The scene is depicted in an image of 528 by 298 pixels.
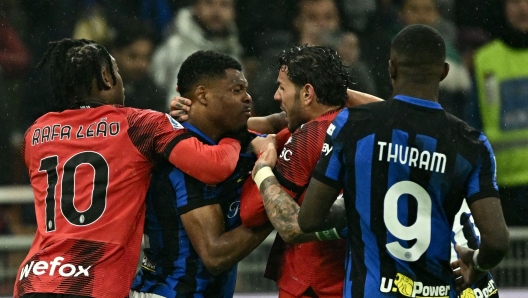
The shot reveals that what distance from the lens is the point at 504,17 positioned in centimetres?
734

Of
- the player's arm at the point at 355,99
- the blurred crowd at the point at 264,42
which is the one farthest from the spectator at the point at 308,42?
the player's arm at the point at 355,99

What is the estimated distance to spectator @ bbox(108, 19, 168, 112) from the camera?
7247 millimetres

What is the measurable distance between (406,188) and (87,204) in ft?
4.51

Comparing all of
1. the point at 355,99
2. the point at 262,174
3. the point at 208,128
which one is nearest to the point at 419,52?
the point at 262,174

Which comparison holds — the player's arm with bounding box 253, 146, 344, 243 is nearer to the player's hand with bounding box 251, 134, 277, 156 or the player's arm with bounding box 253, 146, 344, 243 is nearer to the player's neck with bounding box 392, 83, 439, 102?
the player's hand with bounding box 251, 134, 277, 156

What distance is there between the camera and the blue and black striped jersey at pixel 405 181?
3.08 metres

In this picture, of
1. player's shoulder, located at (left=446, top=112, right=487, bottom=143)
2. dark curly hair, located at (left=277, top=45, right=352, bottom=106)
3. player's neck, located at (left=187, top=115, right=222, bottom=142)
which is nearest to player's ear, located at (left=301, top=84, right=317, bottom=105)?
dark curly hair, located at (left=277, top=45, right=352, bottom=106)

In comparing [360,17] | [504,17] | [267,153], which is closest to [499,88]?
[504,17]

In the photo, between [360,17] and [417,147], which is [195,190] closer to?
[417,147]

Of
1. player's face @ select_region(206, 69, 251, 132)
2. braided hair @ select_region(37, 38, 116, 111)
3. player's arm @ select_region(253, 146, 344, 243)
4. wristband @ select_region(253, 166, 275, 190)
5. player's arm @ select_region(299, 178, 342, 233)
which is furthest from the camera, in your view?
player's face @ select_region(206, 69, 251, 132)

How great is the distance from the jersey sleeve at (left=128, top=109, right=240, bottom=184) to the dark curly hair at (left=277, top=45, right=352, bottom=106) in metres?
0.43

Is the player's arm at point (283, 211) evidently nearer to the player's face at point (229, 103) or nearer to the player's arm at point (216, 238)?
the player's arm at point (216, 238)

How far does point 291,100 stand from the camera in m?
3.79

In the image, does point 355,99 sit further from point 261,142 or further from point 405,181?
point 405,181
